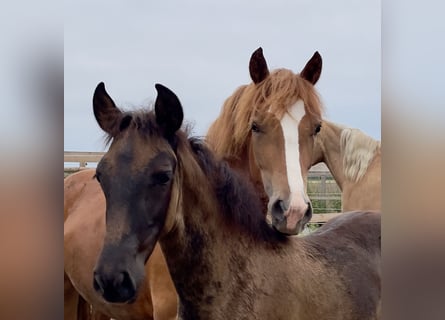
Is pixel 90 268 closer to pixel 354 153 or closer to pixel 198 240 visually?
pixel 198 240

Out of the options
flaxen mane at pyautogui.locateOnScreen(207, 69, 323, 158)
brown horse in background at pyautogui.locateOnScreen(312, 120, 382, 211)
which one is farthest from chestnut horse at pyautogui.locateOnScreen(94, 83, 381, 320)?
brown horse in background at pyautogui.locateOnScreen(312, 120, 382, 211)

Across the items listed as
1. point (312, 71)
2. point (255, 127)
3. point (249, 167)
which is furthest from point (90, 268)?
point (312, 71)

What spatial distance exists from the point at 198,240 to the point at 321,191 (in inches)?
36.7

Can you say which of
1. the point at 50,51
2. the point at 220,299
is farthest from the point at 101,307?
the point at 50,51

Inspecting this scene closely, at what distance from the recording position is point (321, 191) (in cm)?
198

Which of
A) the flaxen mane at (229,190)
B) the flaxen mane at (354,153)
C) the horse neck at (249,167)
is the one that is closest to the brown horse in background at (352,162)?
the flaxen mane at (354,153)

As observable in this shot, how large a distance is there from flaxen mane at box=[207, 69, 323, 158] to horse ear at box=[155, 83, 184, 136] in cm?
33

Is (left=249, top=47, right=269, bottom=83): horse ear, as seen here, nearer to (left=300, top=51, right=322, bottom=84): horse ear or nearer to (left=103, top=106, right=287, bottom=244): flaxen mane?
(left=300, top=51, right=322, bottom=84): horse ear

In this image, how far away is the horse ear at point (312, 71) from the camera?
4.63 ft

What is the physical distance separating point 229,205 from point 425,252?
22.2 inches

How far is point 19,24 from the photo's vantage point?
0.73m

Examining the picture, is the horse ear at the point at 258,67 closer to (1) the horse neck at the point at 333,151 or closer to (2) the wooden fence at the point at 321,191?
(2) the wooden fence at the point at 321,191

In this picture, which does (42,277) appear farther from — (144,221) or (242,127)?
(242,127)

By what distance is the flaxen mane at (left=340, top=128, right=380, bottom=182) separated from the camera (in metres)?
2.06
